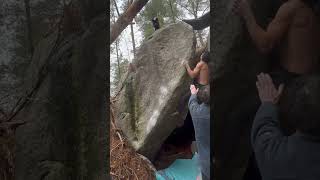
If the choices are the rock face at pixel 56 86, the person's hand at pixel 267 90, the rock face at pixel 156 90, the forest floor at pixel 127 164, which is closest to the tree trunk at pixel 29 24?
the rock face at pixel 56 86

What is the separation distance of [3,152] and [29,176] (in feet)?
0.61

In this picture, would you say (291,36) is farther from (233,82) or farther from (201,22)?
(201,22)

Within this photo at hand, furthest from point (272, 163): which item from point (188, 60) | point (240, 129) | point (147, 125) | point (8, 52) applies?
point (147, 125)

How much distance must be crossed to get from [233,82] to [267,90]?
108 mm

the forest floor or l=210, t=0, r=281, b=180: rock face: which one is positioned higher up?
l=210, t=0, r=281, b=180: rock face

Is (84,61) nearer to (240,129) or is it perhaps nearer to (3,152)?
(3,152)

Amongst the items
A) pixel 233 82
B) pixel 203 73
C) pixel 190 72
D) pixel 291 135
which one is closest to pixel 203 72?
pixel 203 73

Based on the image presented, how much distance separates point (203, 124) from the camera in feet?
9.52

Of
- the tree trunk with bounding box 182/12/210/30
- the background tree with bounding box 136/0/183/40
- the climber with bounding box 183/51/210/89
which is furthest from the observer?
the background tree with bounding box 136/0/183/40

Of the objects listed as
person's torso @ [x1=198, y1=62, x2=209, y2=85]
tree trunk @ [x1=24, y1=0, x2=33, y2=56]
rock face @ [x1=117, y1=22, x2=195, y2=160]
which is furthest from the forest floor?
tree trunk @ [x1=24, y1=0, x2=33, y2=56]

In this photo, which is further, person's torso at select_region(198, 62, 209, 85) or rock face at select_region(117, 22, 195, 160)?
rock face at select_region(117, 22, 195, 160)

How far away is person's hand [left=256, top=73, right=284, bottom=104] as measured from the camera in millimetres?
1366

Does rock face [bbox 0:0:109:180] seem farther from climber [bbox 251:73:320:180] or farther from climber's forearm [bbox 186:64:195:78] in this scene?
climber's forearm [bbox 186:64:195:78]

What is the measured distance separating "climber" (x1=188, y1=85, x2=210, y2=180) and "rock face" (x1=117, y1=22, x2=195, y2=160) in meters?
1.16
